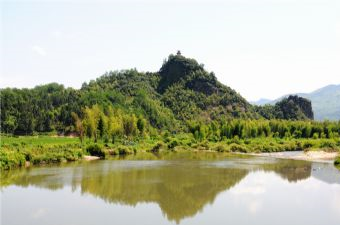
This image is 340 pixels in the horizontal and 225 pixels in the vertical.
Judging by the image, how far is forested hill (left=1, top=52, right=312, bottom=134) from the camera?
95938 millimetres

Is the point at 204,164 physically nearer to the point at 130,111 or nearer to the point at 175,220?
the point at 175,220

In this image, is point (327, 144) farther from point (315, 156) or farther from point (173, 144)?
point (173, 144)

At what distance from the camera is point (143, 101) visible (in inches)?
4867

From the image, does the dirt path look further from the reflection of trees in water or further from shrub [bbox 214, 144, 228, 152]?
the reflection of trees in water

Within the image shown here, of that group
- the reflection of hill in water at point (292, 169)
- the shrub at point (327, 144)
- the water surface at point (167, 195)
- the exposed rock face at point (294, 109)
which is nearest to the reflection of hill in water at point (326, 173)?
the water surface at point (167, 195)

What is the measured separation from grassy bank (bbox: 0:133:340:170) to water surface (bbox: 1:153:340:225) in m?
3.28

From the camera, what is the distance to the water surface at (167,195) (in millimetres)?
26938

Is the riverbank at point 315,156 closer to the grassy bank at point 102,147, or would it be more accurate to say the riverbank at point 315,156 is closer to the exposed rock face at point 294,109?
the grassy bank at point 102,147

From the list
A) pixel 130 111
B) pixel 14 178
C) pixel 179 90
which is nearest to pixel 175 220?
pixel 14 178

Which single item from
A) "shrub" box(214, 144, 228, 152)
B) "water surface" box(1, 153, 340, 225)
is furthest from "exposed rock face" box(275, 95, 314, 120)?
"water surface" box(1, 153, 340, 225)

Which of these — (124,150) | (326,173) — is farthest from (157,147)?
(326,173)

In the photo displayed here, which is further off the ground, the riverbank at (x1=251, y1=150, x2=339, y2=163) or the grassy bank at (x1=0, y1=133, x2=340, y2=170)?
the grassy bank at (x1=0, y1=133, x2=340, y2=170)

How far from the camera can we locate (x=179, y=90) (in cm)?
15112

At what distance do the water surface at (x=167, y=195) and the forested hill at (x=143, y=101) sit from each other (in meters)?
30.4
